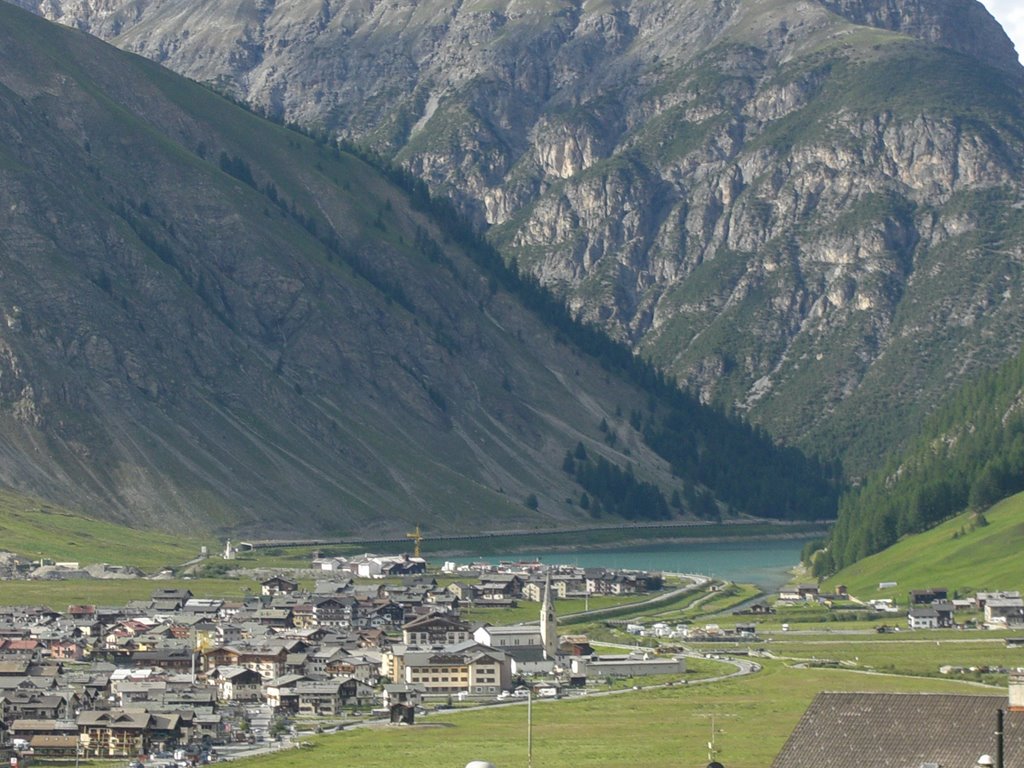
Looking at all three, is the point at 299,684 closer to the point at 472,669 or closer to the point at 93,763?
the point at 472,669

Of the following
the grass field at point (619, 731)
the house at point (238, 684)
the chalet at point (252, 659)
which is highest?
the chalet at point (252, 659)

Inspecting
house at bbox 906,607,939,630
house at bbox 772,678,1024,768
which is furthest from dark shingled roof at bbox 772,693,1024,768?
house at bbox 906,607,939,630

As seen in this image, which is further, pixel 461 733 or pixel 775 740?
pixel 461 733

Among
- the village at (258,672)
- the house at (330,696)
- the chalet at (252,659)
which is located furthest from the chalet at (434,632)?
the house at (330,696)

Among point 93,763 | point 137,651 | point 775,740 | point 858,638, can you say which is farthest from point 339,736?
point 858,638

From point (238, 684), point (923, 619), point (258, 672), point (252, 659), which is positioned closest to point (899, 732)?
point (238, 684)

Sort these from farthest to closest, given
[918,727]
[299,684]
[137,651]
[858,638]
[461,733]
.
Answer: [858,638], [137,651], [299,684], [461,733], [918,727]

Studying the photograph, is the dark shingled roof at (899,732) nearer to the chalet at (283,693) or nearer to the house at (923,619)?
the chalet at (283,693)

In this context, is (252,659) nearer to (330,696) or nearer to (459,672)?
(459,672)
